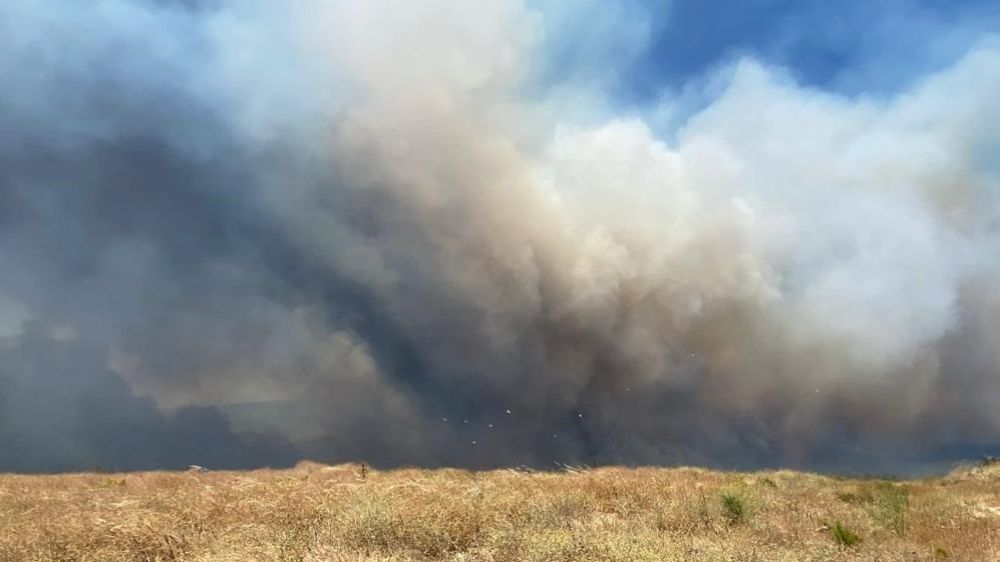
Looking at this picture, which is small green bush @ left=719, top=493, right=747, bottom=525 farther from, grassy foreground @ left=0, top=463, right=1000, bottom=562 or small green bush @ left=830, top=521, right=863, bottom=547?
small green bush @ left=830, top=521, right=863, bottom=547

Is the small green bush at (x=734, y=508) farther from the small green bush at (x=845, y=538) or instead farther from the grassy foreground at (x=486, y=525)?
the small green bush at (x=845, y=538)

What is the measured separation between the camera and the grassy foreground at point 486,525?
10.5 meters

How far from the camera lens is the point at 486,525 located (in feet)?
40.1

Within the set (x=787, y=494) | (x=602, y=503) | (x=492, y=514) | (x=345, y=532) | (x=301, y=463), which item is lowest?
(x=345, y=532)

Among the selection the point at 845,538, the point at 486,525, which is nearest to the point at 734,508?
the point at 845,538

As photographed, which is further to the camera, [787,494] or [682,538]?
[787,494]

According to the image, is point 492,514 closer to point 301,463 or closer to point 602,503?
point 602,503

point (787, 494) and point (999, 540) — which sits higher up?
point (787, 494)

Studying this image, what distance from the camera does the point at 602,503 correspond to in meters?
15.3

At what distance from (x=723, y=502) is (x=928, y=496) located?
436 inches

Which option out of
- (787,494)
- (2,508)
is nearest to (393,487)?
(2,508)

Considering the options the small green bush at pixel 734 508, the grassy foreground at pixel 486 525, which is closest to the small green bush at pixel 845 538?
the grassy foreground at pixel 486 525

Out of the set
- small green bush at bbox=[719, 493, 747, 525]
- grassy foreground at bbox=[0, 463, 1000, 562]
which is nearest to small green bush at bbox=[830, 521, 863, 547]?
grassy foreground at bbox=[0, 463, 1000, 562]

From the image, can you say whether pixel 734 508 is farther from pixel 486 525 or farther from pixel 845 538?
pixel 486 525
